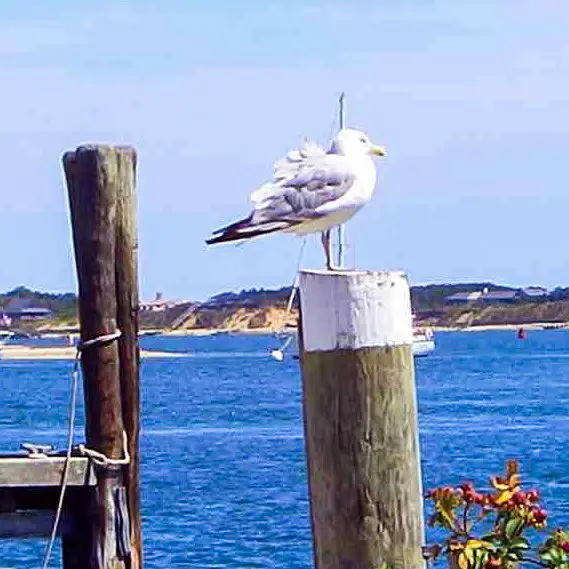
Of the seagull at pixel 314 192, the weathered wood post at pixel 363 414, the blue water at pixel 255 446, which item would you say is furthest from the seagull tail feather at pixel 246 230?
the blue water at pixel 255 446

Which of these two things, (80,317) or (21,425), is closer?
(80,317)

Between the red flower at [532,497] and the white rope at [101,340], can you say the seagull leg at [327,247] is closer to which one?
the white rope at [101,340]

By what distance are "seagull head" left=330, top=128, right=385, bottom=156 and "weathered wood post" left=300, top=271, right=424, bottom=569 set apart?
2754mm

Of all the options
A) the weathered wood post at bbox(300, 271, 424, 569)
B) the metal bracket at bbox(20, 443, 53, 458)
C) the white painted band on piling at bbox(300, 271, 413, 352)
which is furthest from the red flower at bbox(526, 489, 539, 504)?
the metal bracket at bbox(20, 443, 53, 458)

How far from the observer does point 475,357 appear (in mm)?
135625

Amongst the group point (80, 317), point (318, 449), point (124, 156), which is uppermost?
point (124, 156)

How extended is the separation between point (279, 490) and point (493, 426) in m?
19.2

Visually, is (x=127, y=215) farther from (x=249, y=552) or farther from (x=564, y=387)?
(x=564, y=387)

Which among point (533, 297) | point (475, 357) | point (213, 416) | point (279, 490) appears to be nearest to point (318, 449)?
point (279, 490)

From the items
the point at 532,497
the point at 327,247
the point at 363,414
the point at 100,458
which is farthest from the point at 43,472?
the point at 532,497

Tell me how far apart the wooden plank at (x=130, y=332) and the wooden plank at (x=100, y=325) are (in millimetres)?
30

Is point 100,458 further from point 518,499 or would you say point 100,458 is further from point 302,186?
point 518,499

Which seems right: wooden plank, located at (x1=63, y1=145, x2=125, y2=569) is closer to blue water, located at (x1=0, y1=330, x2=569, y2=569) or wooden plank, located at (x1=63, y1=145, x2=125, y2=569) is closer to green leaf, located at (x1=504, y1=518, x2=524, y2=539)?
green leaf, located at (x1=504, y1=518, x2=524, y2=539)

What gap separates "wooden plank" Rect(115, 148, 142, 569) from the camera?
319 inches
